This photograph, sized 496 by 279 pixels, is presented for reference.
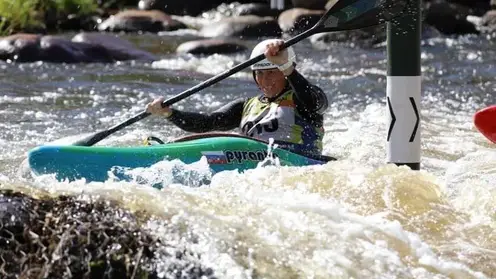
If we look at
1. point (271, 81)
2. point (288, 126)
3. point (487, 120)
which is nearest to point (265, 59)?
point (271, 81)

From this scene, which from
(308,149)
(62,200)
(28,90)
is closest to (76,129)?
(28,90)

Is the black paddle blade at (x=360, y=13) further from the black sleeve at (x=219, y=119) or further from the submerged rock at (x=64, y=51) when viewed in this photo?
the submerged rock at (x=64, y=51)

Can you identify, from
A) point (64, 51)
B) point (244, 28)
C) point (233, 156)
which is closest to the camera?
point (233, 156)

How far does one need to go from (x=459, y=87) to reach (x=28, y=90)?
4.75 metres

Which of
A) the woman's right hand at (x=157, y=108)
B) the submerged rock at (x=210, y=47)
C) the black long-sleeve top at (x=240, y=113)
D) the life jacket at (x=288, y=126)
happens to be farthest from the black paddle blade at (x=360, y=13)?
the submerged rock at (x=210, y=47)

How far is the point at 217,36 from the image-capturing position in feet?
52.0

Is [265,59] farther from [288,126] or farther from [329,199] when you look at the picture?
[329,199]

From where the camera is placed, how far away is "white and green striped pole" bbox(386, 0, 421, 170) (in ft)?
14.9

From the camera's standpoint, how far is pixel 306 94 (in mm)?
5461

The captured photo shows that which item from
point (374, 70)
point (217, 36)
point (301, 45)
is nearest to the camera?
point (374, 70)

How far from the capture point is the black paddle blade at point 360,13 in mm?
4637

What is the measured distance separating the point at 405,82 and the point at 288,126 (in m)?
1.13

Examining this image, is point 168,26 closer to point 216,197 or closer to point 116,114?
point 116,114

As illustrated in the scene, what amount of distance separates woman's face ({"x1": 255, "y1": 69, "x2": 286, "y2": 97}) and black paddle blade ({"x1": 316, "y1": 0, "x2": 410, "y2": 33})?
42 centimetres
